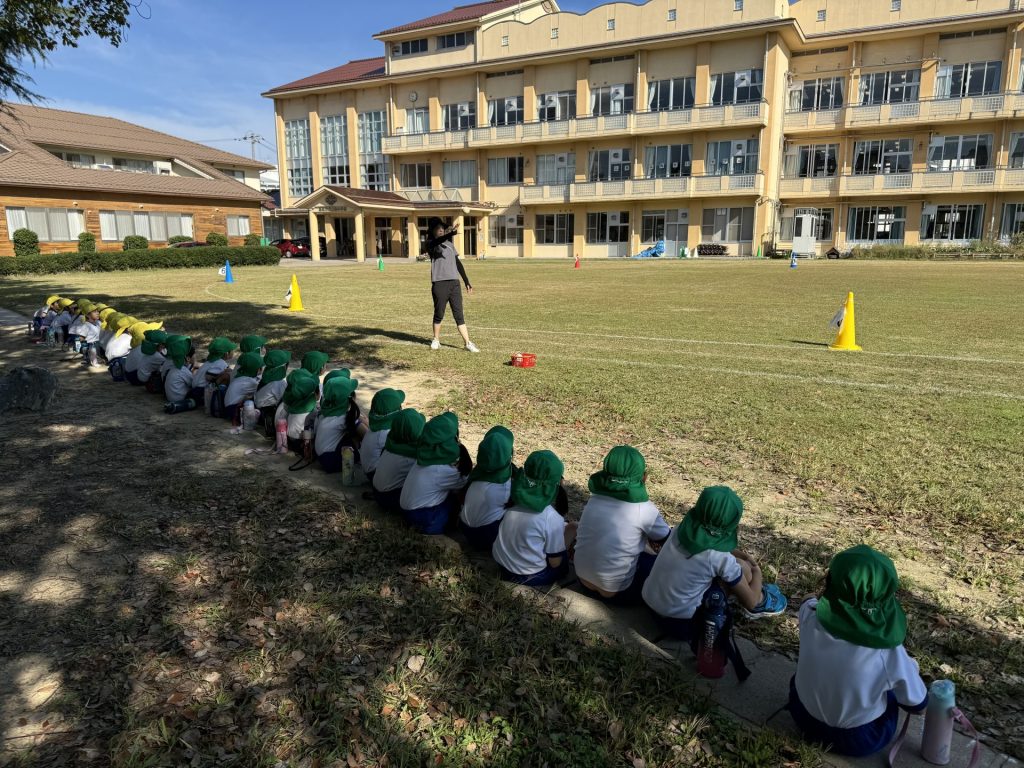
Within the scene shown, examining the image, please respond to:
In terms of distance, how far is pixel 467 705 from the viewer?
9.07 ft

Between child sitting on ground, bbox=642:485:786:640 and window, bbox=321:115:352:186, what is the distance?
2148 inches

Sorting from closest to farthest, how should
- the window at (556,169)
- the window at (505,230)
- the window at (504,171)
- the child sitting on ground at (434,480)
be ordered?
the child sitting on ground at (434,480)
the window at (556,169)
the window at (504,171)
the window at (505,230)

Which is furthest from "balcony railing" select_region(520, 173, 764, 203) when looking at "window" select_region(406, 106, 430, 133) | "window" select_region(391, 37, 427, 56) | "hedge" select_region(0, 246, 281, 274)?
"hedge" select_region(0, 246, 281, 274)

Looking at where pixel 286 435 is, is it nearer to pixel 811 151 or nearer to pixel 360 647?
pixel 360 647

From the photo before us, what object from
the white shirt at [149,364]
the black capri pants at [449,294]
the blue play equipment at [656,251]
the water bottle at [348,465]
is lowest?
the water bottle at [348,465]

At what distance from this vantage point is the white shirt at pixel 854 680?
2.38 meters

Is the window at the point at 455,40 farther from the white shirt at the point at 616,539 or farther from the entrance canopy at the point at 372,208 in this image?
the white shirt at the point at 616,539

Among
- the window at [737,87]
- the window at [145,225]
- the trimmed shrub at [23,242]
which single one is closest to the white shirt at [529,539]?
the trimmed shrub at [23,242]

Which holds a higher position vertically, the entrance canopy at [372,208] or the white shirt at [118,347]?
the entrance canopy at [372,208]

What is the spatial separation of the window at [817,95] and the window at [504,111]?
17.1 meters

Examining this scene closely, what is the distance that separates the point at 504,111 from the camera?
46688mm

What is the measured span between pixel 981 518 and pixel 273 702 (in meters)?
4.23

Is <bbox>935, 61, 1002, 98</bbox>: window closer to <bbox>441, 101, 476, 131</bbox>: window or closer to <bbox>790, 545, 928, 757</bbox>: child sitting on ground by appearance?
<bbox>441, 101, 476, 131</bbox>: window

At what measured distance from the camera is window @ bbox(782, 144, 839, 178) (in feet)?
135
